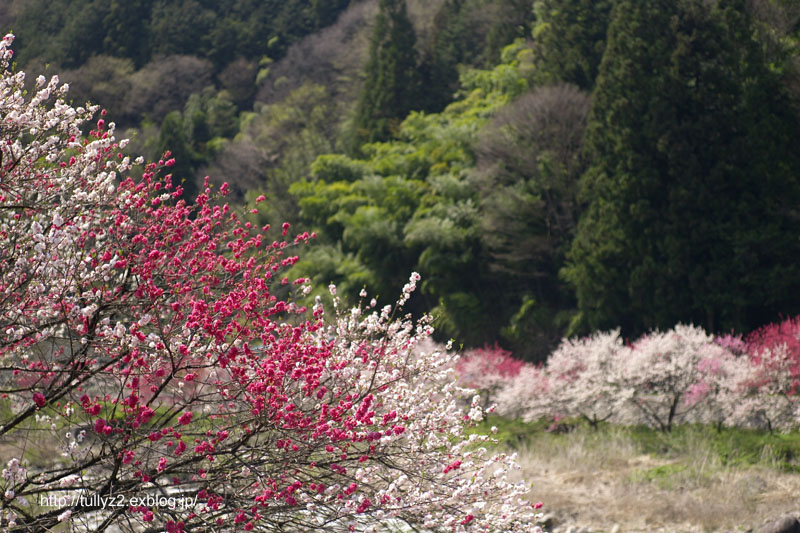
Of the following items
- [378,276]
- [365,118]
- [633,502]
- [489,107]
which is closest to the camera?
[633,502]

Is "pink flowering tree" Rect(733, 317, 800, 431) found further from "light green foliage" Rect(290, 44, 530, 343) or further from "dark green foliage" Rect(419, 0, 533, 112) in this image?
"dark green foliage" Rect(419, 0, 533, 112)

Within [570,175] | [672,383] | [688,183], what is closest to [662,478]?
[672,383]

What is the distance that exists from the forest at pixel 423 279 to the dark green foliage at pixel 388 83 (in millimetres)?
104

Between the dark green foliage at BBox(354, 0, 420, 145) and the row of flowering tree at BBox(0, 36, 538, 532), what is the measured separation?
72.9 feet

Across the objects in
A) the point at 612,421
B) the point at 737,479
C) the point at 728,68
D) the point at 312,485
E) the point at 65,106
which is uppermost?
the point at 728,68

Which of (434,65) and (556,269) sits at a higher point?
(434,65)

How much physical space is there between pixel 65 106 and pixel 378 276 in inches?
621

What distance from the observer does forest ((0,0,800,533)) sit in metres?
2.95

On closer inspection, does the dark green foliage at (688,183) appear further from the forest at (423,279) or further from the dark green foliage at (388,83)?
the dark green foliage at (388,83)

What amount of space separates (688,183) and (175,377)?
12.5 meters

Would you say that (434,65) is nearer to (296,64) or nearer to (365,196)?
(365,196)

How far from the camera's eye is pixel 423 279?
19.2 m

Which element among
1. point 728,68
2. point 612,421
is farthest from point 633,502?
point 728,68

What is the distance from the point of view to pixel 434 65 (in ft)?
90.9
